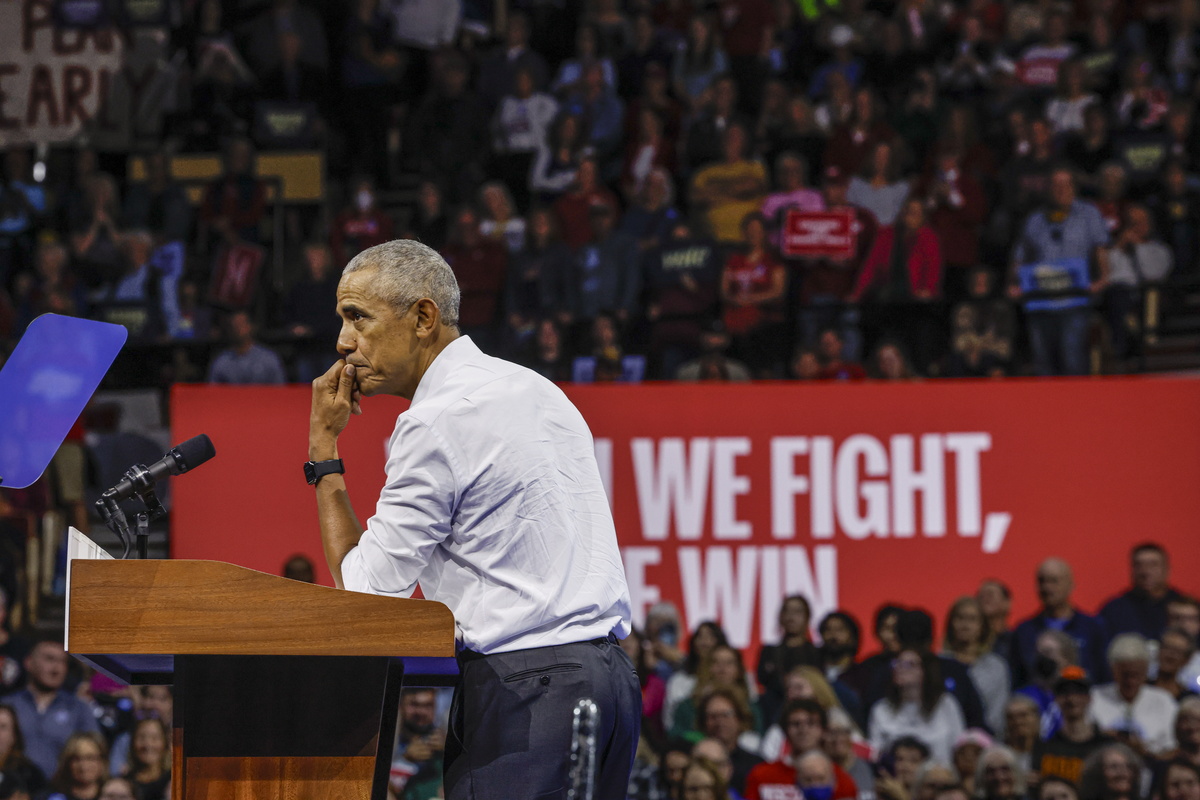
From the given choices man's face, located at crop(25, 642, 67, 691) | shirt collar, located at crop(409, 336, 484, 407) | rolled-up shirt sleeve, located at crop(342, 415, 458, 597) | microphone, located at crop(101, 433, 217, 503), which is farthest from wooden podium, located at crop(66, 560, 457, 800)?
man's face, located at crop(25, 642, 67, 691)

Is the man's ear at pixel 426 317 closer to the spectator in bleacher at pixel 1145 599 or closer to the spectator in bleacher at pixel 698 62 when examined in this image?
the spectator in bleacher at pixel 1145 599

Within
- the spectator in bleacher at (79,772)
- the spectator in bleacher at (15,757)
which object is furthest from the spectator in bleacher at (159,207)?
the spectator in bleacher at (79,772)

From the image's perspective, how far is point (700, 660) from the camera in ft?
21.5

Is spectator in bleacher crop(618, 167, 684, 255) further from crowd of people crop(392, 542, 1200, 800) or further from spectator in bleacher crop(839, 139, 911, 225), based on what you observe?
crowd of people crop(392, 542, 1200, 800)

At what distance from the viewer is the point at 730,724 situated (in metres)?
6.29

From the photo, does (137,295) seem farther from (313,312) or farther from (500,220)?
(500,220)

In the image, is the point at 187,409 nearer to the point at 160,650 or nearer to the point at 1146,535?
the point at 1146,535

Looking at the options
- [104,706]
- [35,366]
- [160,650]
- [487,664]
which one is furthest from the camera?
[104,706]

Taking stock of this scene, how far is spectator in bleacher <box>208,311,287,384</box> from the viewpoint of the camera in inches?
317

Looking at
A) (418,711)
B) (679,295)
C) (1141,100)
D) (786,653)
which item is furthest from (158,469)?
(1141,100)

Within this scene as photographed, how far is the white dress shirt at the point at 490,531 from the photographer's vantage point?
6.26 feet

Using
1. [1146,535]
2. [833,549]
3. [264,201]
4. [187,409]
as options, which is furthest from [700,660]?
[264,201]

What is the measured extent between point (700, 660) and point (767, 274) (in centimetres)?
263

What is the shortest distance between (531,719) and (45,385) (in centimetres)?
83
